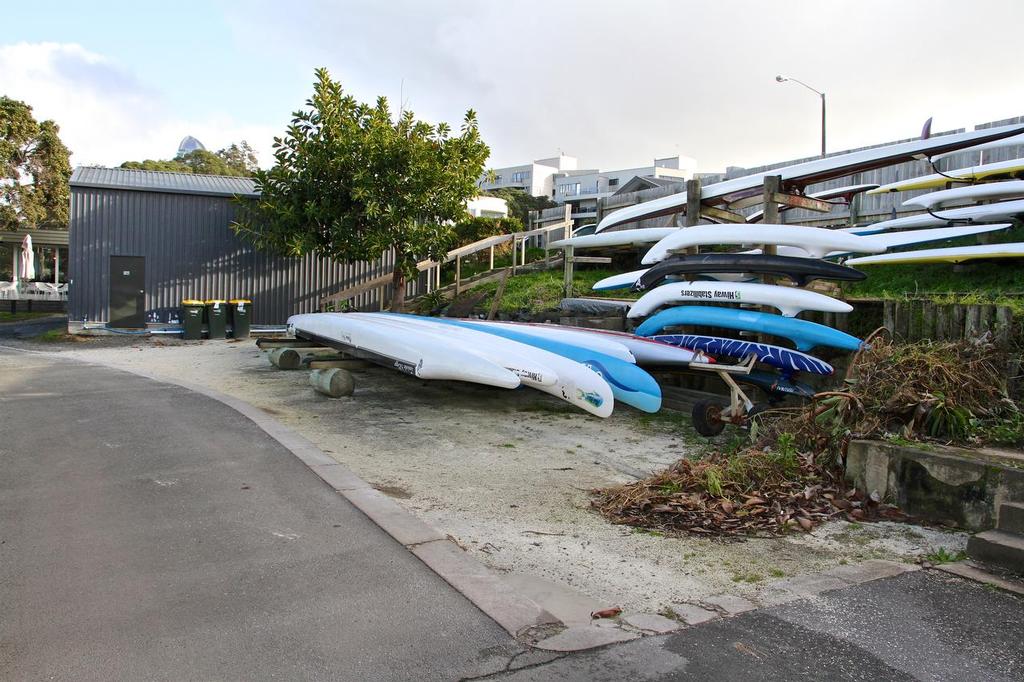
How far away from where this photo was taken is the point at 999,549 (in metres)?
4.09

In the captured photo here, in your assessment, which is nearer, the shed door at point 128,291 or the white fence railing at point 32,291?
the shed door at point 128,291

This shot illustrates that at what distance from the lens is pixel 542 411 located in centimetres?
936

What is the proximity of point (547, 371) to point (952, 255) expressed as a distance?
624cm

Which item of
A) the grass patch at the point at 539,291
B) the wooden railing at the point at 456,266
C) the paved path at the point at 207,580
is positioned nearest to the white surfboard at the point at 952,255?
the grass patch at the point at 539,291

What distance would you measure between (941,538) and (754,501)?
3.69 feet

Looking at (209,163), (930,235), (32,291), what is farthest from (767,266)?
(209,163)

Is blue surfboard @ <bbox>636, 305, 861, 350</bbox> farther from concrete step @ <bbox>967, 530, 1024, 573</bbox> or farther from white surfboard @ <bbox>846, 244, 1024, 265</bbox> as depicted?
concrete step @ <bbox>967, 530, 1024, 573</bbox>

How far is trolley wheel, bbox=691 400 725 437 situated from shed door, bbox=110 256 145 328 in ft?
50.3

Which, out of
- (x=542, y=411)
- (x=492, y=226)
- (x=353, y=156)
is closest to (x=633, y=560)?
(x=542, y=411)

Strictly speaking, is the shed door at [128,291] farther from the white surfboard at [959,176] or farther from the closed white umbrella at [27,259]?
the white surfboard at [959,176]

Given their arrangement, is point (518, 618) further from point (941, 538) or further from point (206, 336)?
point (206, 336)

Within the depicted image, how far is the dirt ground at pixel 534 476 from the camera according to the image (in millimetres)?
4191

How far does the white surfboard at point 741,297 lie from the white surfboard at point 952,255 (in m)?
2.98

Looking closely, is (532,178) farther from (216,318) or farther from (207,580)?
(207,580)
